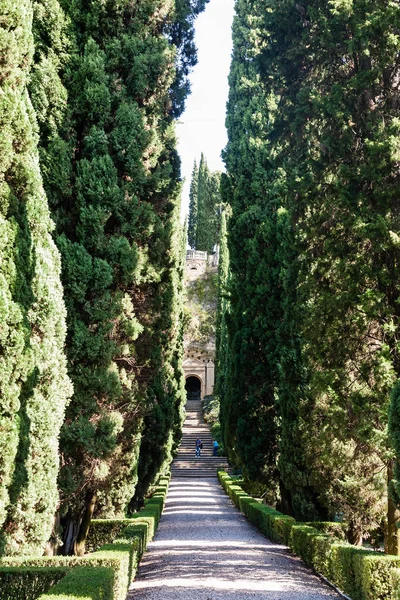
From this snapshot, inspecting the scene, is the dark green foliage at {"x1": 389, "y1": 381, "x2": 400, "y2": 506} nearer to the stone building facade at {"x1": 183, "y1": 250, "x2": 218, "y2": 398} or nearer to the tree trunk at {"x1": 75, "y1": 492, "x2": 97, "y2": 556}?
the tree trunk at {"x1": 75, "y1": 492, "x2": 97, "y2": 556}

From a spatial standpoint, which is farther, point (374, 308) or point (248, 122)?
point (248, 122)

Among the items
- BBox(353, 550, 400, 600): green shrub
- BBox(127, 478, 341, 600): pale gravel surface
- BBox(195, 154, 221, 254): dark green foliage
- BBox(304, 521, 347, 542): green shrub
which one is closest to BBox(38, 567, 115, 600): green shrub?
BBox(127, 478, 341, 600): pale gravel surface

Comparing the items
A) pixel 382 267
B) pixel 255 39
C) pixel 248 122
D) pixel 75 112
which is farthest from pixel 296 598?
pixel 255 39

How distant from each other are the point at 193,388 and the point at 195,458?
1719 centimetres

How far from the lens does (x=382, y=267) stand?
26.0 ft

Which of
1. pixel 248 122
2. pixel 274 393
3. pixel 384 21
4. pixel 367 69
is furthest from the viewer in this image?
pixel 248 122

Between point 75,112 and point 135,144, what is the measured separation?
38.0 inches

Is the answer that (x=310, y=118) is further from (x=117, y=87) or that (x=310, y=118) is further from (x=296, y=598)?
(x=296, y=598)

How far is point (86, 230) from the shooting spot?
894 cm

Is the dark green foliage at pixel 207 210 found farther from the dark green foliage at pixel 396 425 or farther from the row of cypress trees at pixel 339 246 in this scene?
the dark green foliage at pixel 396 425

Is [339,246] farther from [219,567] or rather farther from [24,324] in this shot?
[219,567]

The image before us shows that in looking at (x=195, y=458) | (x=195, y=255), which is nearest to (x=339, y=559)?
(x=195, y=458)

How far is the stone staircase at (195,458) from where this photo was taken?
2653 centimetres

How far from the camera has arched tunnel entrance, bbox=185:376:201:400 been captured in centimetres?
4525
